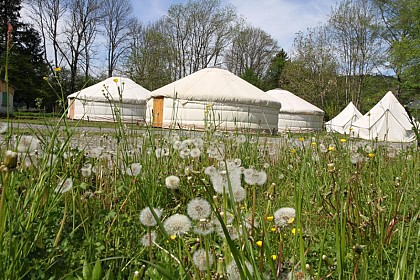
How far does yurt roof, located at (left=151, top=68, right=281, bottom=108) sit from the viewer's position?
1377 cm

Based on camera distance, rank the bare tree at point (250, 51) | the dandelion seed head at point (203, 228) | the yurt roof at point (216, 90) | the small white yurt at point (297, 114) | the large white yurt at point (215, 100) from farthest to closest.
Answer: the bare tree at point (250, 51) → the small white yurt at point (297, 114) → the yurt roof at point (216, 90) → the large white yurt at point (215, 100) → the dandelion seed head at point (203, 228)

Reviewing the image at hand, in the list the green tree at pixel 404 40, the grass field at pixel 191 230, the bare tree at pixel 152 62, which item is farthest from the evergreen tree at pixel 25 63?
the grass field at pixel 191 230

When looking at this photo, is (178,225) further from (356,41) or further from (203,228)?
(356,41)

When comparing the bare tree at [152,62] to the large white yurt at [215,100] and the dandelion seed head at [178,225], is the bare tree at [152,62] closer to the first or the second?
the large white yurt at [215,100]

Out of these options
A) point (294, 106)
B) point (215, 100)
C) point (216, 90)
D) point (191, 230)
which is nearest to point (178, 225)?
point (191, 230)

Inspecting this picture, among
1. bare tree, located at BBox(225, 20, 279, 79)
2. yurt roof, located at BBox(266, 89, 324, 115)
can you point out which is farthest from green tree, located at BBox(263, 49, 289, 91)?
yurt roof, located at BBox(266, 89, 324, 115)

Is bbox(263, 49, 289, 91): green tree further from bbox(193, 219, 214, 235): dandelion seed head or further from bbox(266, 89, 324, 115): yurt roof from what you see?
bbox(193, 219, 214, 235): dandelion seed head

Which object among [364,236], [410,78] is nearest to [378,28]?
[410,78]

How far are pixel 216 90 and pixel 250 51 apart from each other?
68.0 feet

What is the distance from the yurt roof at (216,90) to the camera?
1377 cm

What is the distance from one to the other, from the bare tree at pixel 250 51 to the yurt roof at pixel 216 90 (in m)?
17.4

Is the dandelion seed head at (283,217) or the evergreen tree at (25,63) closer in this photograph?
the dandelion seed head at (283,217)

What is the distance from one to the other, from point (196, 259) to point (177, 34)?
103 feet

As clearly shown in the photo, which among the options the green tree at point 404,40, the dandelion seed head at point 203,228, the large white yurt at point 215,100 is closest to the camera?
the dandelion seed head at point 203,228
